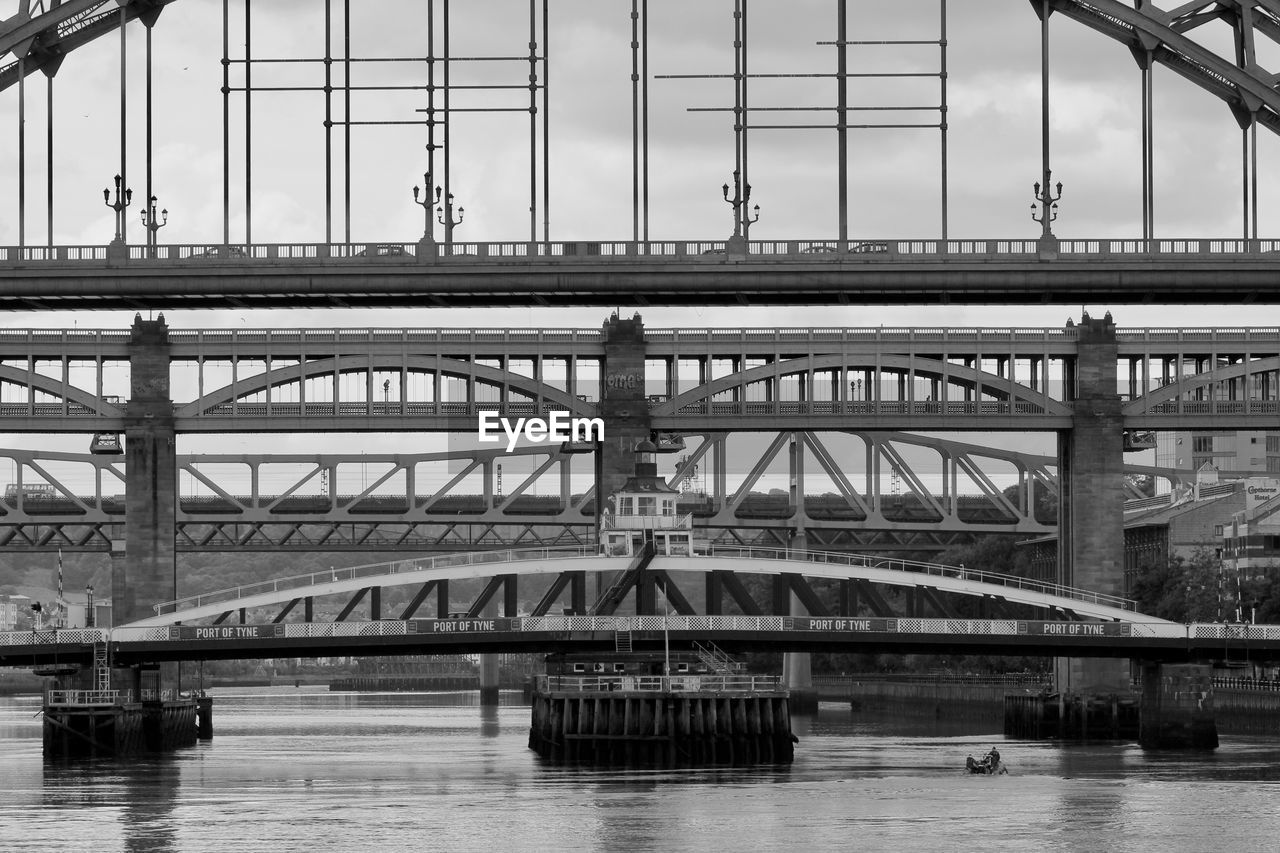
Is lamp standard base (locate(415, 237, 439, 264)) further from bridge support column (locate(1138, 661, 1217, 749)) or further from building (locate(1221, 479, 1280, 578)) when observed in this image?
building (locate(1221, 479, 1280, 578))

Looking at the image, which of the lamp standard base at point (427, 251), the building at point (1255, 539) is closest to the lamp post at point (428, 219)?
the lamp standard base at point (427, 251)

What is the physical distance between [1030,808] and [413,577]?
115ft

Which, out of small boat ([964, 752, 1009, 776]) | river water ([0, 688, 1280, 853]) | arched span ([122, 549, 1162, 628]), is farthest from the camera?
arched span ([122, 549, 1162, 628])

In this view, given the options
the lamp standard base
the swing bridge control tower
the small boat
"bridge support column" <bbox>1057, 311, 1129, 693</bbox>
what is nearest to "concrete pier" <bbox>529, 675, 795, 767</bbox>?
the swing bridge control tower

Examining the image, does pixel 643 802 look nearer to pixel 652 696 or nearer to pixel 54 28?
pixel 652 696

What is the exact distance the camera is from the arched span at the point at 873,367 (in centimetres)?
13225

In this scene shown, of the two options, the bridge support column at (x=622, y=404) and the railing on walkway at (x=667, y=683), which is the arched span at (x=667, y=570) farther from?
the bridge support column at (x=622, y=404)

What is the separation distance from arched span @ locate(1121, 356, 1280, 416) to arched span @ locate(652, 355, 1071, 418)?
3.59m

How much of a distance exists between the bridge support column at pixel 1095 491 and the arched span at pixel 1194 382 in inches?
59.0

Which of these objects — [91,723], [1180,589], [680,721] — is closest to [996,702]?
[1180,589]

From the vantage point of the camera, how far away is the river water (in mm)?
77625

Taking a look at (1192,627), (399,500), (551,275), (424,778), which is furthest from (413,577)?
(399,500)

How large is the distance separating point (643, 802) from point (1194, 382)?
5365 centimetres

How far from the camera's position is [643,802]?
88.4 metres
